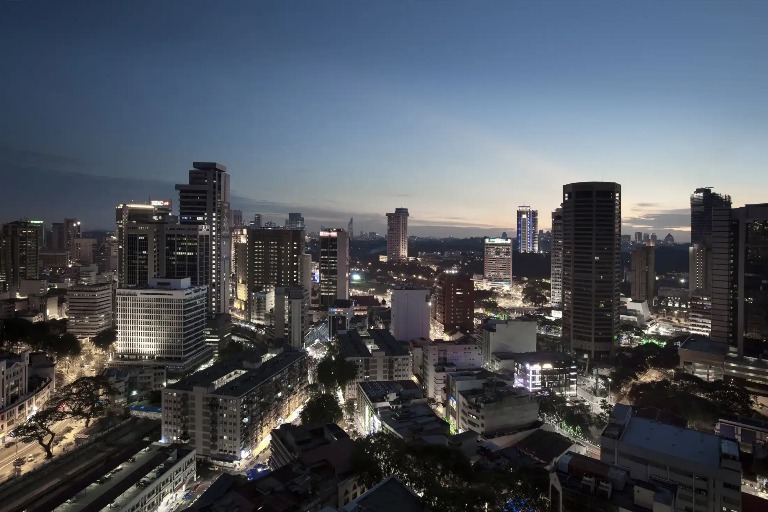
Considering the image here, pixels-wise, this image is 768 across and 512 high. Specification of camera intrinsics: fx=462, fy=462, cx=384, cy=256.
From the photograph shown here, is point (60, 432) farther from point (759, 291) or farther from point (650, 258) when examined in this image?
point (650, 258)

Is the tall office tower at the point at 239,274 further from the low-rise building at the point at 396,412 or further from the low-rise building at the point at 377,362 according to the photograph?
the low-rise building at the point at 396,412

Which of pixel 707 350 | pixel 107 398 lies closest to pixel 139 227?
pixel 107 398

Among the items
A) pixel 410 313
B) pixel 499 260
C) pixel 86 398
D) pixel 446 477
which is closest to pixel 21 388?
pixel 86 398

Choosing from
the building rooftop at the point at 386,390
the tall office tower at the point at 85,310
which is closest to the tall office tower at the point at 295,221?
the tall office tower at the point at 85,310

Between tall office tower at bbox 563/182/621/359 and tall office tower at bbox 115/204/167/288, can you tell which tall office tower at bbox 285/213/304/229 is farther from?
tall office tower at bbox 563/182/621/359

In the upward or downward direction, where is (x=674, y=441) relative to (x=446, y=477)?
upward

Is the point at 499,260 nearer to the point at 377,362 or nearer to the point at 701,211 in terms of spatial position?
the point at 701,211
